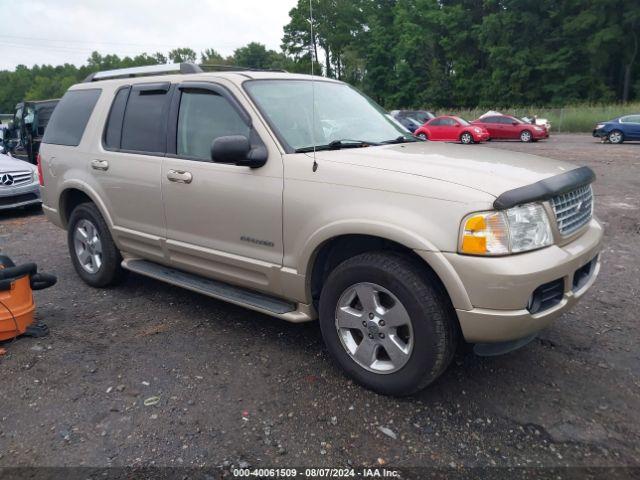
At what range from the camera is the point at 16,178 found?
29.4 feet

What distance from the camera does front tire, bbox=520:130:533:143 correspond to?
26234 millimetres

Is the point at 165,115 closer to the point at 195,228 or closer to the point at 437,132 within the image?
the point at 195,228

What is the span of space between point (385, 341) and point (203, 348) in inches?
57.0

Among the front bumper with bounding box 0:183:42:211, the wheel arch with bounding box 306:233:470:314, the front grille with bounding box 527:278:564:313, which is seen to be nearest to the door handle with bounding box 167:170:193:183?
the wheel arch with bounding box 306:233:470:314

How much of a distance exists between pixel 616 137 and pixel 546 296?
23.8 m

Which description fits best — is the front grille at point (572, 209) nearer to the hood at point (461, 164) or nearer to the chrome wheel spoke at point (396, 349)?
the hood at point (461, 164)

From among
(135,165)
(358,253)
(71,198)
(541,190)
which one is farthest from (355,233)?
(71,198)

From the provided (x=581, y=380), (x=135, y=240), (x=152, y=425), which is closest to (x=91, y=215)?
(x=135, y=240)

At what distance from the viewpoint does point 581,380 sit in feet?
10.7

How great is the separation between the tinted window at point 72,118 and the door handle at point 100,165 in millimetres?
414

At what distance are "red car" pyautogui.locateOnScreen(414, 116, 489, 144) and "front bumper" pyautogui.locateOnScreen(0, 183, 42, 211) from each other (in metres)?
19.0

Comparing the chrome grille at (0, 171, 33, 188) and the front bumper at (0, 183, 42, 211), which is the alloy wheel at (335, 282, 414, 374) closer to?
the front bumper at (0, 183, 42, 211)

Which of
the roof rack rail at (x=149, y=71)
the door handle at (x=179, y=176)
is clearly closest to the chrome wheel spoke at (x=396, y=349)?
the door handle at (x=179, y=176)

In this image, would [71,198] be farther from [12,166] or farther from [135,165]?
[12,166]
